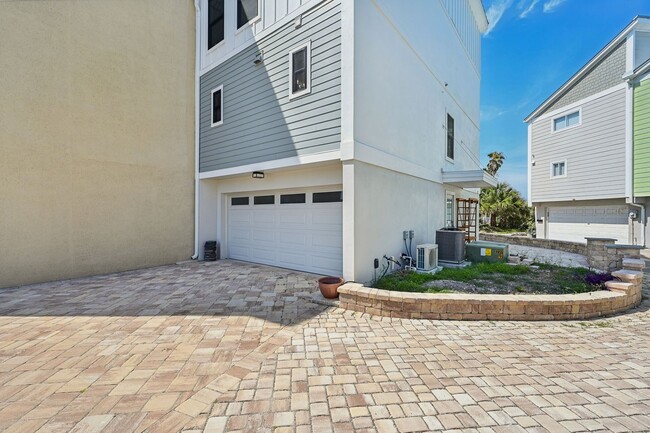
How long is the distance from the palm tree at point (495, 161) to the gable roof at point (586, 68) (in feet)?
44.7

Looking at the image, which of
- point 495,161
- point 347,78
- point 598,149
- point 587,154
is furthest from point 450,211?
point 495,161

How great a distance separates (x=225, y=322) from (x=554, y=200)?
1770 cm

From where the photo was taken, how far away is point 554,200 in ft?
50.7

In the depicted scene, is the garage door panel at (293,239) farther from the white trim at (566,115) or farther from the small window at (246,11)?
the white trim at (566,115)

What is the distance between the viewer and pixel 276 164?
684 cm

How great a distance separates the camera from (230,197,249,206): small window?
9.11 metres

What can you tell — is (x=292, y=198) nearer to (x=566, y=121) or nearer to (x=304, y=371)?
(x=304, y=371)

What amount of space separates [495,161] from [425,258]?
93.3 ft

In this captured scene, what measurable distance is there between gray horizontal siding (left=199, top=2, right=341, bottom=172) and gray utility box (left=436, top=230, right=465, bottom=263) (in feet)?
15.2

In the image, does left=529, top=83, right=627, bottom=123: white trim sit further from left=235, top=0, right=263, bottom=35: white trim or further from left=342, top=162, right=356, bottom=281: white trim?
left=235, top=0, right=263, bottom=35: white trim

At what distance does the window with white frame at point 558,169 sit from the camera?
15.2 m

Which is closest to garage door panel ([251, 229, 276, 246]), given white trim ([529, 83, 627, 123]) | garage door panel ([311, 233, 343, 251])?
garage door panel ([311, 233, 343, 251])

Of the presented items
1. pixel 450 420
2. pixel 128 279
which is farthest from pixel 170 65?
pixel 450 420

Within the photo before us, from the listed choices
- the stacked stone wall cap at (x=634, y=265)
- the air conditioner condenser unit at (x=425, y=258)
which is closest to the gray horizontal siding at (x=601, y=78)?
the stacked stone wall cap at (x=634, y=265)
